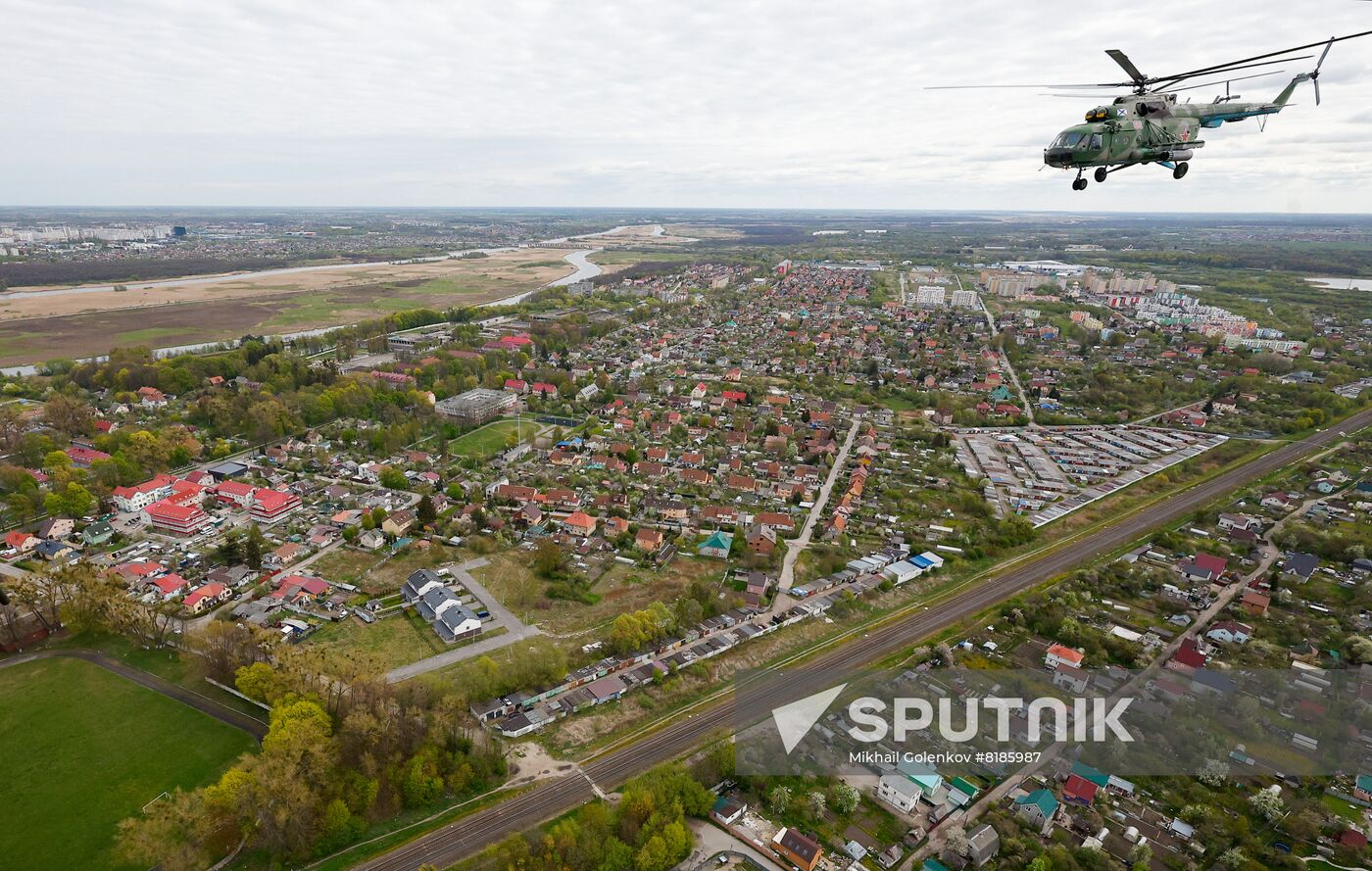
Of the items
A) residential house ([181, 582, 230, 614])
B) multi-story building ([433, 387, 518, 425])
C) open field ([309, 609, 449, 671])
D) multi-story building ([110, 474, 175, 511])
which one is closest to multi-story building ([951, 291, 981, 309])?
multi-story building ([433, 387, 518, 425])

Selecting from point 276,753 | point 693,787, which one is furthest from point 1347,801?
point 276,753

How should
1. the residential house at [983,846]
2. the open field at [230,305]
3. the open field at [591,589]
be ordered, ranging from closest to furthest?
1. the residential house at [983,846]
2. the open field at [591,589]
3. the open field at [230,305]

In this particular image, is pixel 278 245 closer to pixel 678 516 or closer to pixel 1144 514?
pixel 678 516

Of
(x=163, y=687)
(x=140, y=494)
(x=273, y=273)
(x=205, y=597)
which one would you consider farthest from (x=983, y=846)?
(x=273, y=273)

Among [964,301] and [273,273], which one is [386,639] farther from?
[273,273]

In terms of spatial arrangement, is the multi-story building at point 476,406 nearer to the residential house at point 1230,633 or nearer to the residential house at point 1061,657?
the residential house at point 1061,657

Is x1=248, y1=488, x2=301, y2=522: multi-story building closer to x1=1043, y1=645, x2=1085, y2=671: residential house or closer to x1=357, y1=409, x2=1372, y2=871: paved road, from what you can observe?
x1=357, y1=409, x2=1372, y2=871: paved road

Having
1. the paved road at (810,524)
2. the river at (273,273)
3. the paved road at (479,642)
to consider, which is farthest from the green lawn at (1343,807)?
the river at (273,273)
